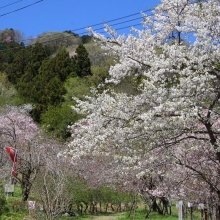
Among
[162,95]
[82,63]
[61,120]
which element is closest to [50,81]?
[82,63]

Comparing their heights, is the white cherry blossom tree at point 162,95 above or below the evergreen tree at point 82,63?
below

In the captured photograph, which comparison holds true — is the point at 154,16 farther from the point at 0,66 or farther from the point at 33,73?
the point at 0,66

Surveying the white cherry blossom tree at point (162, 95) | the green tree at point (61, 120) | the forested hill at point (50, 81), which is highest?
the forested hill at point (50, 81)

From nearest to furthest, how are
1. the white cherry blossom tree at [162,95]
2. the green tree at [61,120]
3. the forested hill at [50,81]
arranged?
the white cherry blossom tree at [162,95] → the green tree at [61,120] → the forested hill at [50,81]

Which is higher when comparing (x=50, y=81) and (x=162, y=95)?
(x=50, y=81)

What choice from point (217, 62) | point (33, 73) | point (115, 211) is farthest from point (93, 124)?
point (33, 73)

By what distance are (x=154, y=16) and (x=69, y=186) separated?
10629 millimetres

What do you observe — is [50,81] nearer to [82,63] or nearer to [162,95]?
[82,63]

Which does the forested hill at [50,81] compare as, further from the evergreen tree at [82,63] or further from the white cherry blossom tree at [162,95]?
the white cherry blossom tree at [162,95]

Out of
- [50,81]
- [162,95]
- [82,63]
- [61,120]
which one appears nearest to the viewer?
[162,95]

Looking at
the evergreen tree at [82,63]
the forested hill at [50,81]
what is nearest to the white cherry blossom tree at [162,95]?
the forested hill at [50,81]

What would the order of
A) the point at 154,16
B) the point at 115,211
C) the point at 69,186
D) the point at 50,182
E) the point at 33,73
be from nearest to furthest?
the point at 154,16, the point at 50,182, the point at 69,186, the point at 115,211, the point at 33,73

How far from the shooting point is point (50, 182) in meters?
14.7

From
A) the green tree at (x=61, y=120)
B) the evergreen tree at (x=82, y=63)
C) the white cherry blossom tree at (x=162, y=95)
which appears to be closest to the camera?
the white cherry blossom tree at (x=162, y=95)
